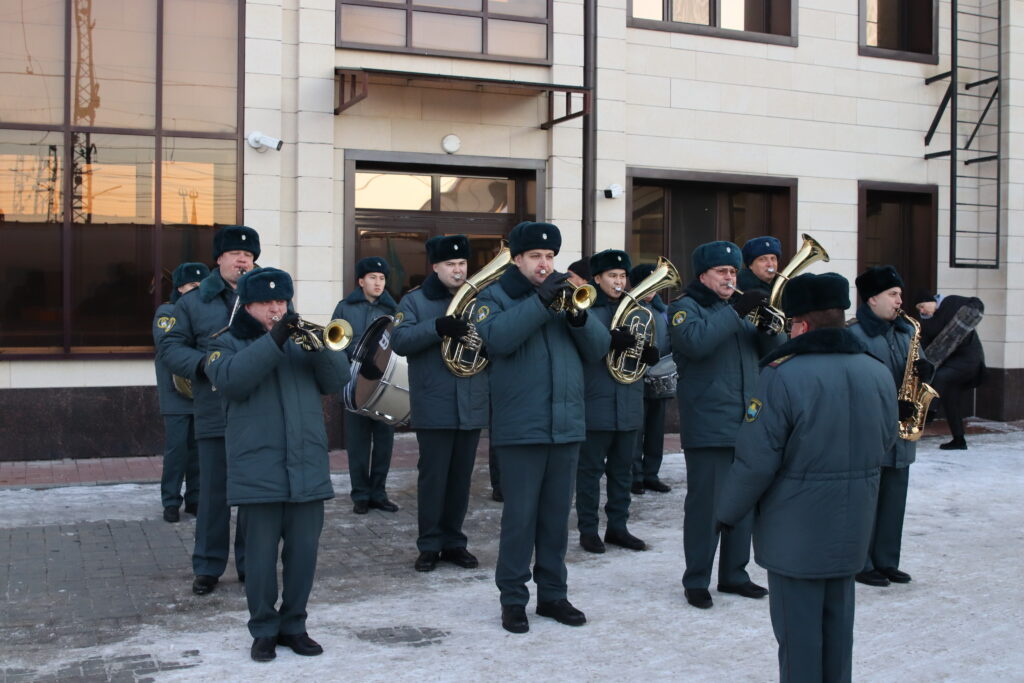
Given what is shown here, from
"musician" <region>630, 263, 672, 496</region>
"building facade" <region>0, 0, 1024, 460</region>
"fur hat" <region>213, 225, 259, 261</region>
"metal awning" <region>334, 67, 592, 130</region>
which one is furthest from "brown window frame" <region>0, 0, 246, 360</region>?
"fur hat" <region>213, 225, 259, 261</region>

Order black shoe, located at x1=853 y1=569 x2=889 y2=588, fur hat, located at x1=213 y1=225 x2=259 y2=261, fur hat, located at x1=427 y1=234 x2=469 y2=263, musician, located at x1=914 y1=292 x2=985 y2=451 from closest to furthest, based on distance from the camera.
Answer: fur hat, located at x1=213 y1=225 x2=259 y2=261 < black shoe, located at x1=853 y1=569 x2=889 y2=588 < fur hat, located at x1=427 y1=234 x2=469 y2=263 < musician, located at x1=914 y1=292 x2=985 y2=451

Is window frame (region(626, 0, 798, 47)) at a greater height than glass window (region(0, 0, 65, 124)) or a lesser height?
greater

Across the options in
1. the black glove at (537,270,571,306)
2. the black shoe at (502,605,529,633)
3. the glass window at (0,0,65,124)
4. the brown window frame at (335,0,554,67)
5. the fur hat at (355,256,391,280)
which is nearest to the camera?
the black glove at (537,270,571,306)

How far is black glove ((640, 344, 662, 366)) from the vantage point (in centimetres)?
731

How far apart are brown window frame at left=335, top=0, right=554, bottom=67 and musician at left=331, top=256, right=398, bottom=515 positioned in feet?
12.8

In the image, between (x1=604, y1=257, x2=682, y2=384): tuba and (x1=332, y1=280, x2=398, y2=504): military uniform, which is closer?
(x1=604, y1=257, x2=682, y2=384): tuba

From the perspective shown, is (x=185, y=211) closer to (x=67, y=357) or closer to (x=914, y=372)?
(x=67, y=357)

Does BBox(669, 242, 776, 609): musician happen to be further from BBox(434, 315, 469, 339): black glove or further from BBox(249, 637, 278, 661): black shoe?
BBox(249, 637, 278, 661): black shoe

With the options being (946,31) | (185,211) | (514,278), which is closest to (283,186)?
(185,211)

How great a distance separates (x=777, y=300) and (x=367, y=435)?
12.4 ft

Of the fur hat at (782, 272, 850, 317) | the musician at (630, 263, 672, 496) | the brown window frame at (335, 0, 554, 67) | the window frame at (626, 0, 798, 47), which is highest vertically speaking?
the window frame at (626, 0, 798, 47)

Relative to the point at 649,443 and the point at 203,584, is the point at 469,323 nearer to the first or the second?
the point at 203,584

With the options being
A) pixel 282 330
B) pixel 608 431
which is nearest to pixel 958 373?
pixel 608 431

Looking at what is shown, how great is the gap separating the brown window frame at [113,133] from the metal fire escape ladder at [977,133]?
372 inches
